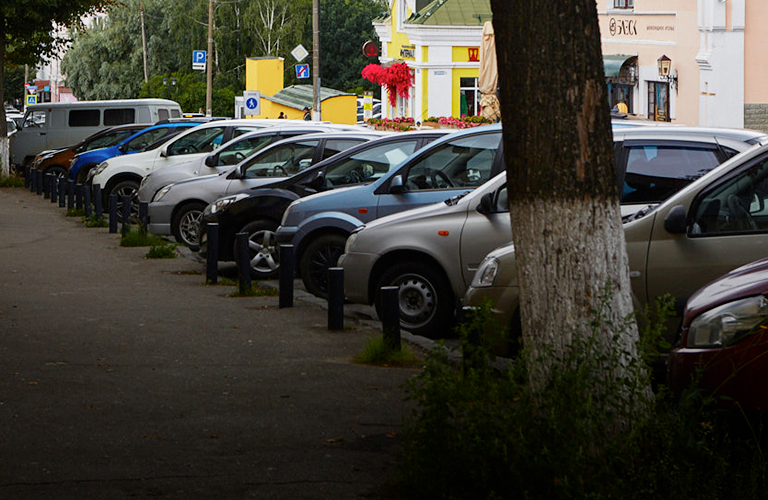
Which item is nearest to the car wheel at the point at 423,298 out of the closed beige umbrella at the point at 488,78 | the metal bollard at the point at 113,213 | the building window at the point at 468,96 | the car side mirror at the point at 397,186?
the car side mirror at the point at 397,186

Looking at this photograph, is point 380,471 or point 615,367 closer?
A: point 615,367

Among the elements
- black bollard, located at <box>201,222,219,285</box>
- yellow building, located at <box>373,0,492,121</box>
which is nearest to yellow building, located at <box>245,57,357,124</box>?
yellow building, located at <box>373,0,492,121</box>

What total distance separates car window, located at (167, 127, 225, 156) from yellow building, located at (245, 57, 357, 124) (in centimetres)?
3475

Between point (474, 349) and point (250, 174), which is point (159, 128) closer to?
point (250, 174)

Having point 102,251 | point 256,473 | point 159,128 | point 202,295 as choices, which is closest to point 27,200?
point 159,128

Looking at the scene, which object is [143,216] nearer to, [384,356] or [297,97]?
[384,356]

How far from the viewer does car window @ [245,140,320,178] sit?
15.6 meters

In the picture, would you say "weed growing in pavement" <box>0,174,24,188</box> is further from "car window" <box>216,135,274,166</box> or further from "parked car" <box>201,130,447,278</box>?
"parked car" <box>201,130,447,278</box>

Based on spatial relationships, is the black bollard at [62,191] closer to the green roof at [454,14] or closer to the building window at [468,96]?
the building window at [468,96]

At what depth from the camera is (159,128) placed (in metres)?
25.2

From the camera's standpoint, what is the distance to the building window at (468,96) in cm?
4847

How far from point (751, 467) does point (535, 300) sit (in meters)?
1.12

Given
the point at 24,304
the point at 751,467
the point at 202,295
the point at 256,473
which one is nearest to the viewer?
the point at 751,467

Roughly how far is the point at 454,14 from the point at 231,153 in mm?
32209
